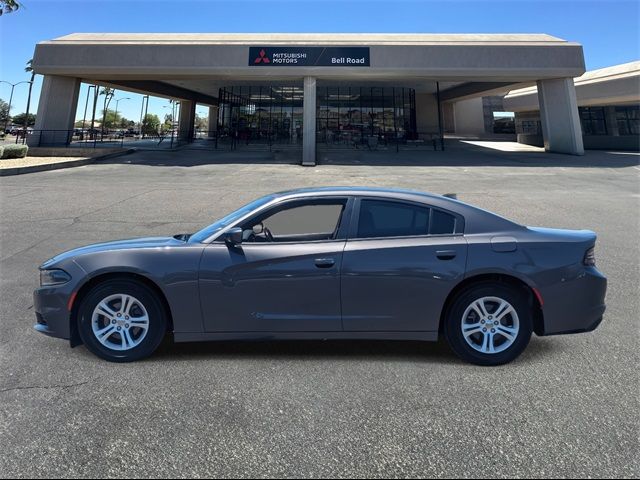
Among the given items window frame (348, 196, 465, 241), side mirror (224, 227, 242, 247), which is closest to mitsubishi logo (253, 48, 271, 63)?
window frame (348, 196, 465, 241)

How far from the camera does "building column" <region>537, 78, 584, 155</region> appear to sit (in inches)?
1024

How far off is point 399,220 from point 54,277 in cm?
294

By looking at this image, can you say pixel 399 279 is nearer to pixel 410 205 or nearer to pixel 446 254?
pixel 446 254

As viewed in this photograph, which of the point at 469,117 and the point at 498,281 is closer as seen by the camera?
the point at 498,281

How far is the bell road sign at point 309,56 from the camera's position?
2462 centimetres

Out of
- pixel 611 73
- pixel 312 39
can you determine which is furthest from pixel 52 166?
pixel 611 73

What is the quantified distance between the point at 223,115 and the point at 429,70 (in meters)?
21.0

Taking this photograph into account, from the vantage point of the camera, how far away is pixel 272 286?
335 centimetres

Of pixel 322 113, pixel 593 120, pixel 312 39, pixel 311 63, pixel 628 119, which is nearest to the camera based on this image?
pixel 311 63

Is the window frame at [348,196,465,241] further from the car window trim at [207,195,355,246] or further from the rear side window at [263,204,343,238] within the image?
the rear side window at [263,204,343,238]

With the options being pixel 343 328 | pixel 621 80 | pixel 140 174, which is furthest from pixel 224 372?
pixel 621 80

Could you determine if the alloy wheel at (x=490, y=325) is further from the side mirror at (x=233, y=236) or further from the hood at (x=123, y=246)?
the hood at (x=123, y=246)

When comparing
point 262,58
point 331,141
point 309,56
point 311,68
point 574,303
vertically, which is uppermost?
point 309,56

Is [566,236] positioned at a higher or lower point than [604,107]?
lower
